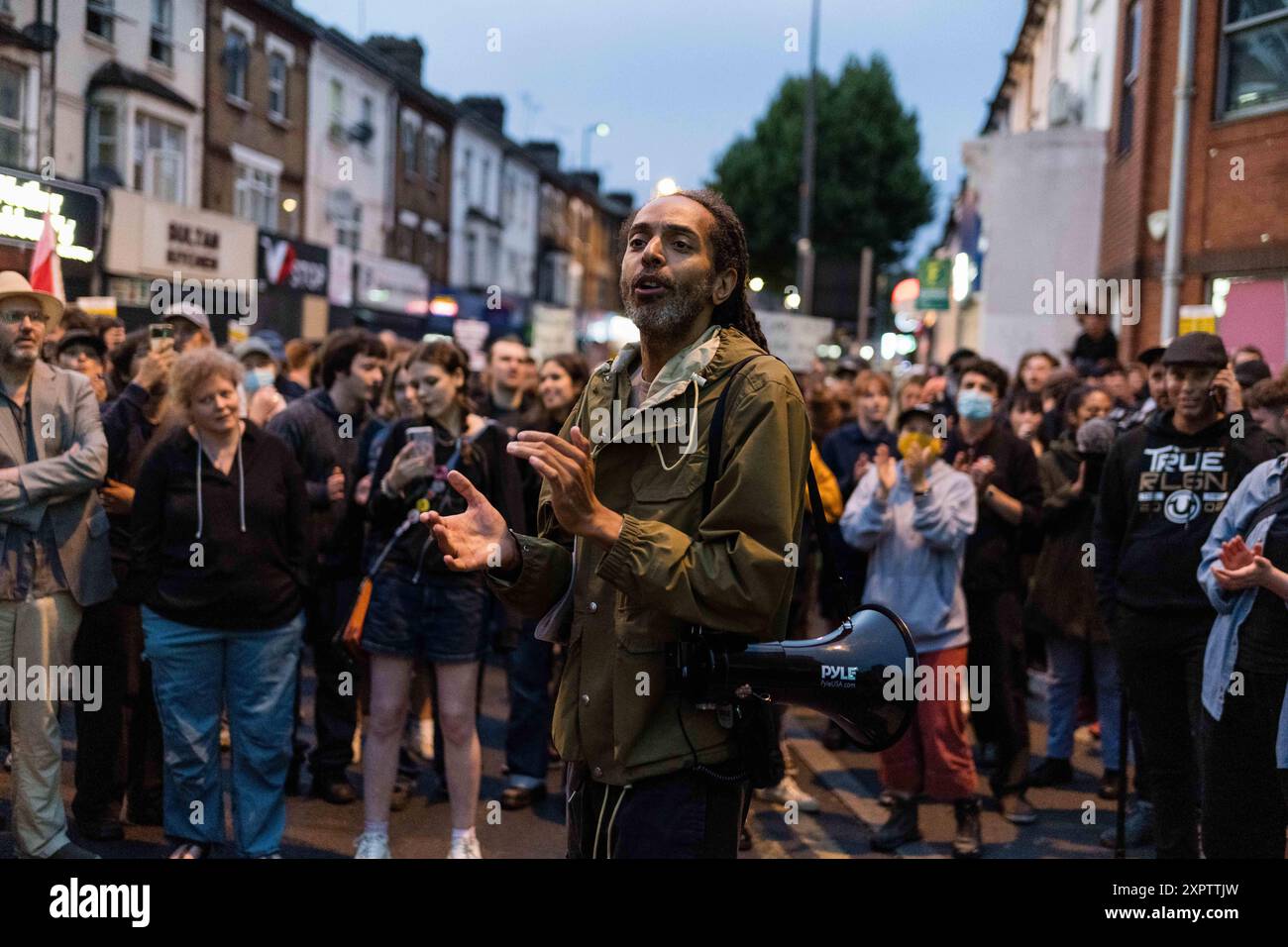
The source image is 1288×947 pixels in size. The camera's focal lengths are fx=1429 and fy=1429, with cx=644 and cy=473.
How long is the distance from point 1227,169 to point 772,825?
31.4 ft

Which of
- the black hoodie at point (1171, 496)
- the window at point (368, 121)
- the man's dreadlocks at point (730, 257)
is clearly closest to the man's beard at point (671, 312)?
the man's dreadlocks at point (730, 257)

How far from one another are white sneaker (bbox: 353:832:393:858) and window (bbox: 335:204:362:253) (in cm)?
2690

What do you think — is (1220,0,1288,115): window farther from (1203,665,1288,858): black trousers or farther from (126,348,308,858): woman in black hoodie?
(126,348,308,858): woman in black hoodie

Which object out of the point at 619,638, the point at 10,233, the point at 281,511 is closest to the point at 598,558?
the point at 619,638

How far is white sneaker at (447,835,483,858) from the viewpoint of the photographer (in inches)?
237

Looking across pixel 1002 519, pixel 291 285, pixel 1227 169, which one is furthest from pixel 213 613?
pixel 291 285

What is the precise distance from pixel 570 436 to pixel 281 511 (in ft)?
10.9

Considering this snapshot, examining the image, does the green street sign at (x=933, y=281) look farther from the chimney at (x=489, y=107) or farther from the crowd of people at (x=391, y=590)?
the chimney at (x=489, y=107)

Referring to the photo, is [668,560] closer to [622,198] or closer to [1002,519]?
[1002,519]

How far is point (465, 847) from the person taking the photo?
6.05m

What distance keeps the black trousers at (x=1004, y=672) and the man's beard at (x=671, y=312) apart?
4789 millimetres

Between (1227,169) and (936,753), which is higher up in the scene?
(1227,169)

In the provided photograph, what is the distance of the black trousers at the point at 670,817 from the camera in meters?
3.01

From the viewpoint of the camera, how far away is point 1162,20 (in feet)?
50.0
